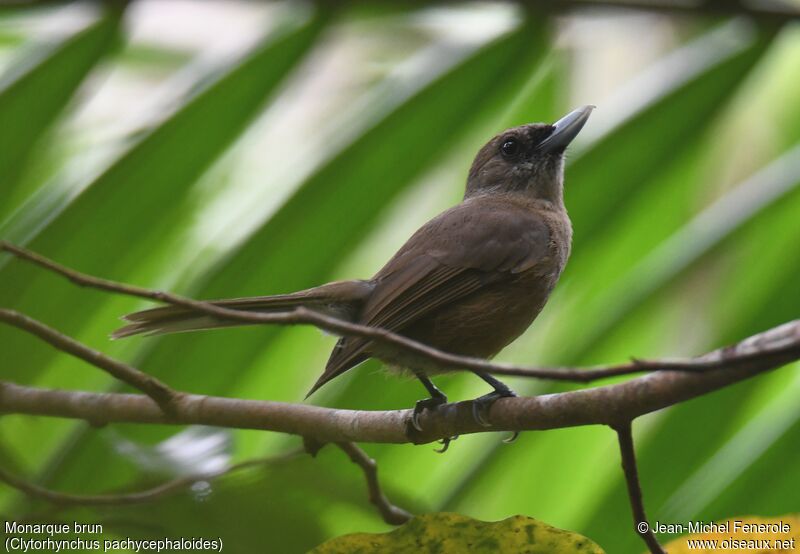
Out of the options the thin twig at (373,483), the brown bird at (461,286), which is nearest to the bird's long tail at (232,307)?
the brown bird at (461,286)

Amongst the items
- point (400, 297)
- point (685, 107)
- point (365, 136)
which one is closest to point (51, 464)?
point (400, 297)

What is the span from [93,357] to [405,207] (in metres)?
1.21

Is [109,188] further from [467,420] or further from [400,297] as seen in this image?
[467,420]

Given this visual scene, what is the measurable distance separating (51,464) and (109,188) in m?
0.80

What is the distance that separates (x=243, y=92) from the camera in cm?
309

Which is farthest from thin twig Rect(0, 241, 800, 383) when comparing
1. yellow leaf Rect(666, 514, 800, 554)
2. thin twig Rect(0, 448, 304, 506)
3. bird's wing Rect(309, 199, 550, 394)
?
bird's wing Rect(309, 199, 550, 394)

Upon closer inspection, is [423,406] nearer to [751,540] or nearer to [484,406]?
[484,406]

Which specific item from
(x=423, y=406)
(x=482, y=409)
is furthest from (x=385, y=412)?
(x=482, y=409)

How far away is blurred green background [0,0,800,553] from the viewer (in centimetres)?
294

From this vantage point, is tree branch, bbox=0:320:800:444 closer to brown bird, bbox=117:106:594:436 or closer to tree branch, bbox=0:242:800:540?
tree branch, bbox=0:242:800:540

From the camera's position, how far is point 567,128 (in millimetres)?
3143

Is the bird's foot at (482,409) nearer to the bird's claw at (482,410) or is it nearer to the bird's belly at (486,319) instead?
the bird's claw at (482,410)

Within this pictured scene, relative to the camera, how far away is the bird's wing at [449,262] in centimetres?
308

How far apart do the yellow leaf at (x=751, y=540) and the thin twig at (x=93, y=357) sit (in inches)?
46.8
